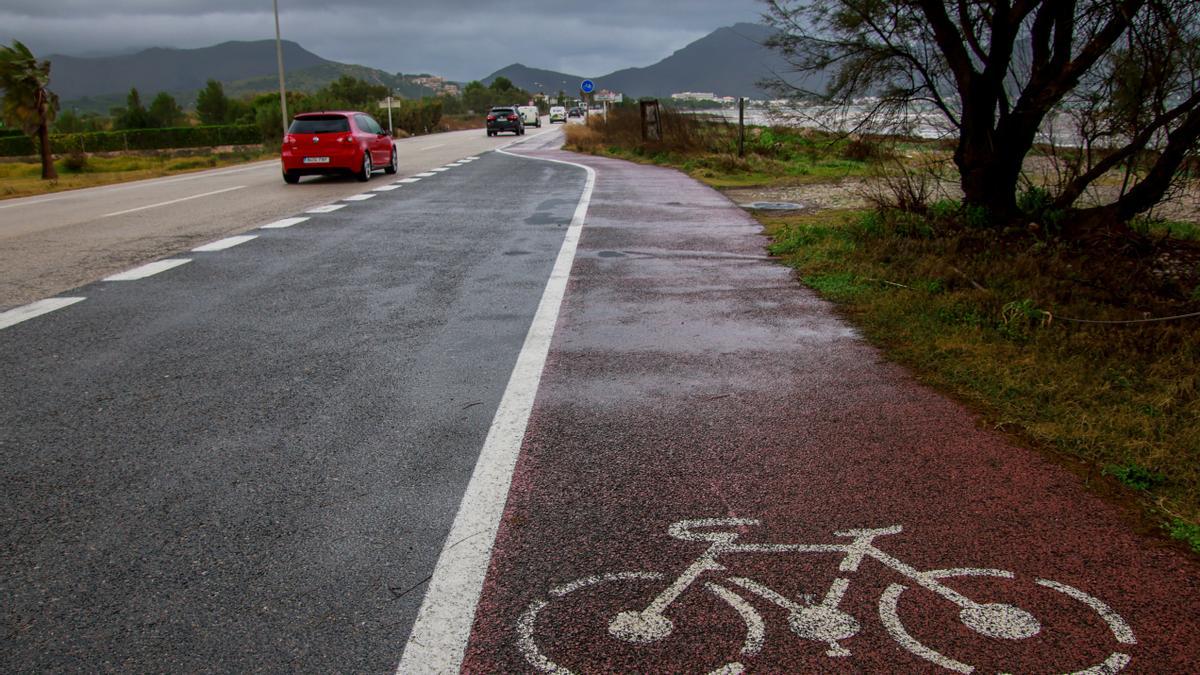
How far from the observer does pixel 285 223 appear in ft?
39.2

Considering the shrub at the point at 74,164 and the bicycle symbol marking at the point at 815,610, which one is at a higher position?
the shrub at the point at 74,164

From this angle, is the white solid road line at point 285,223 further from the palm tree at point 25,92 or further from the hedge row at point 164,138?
the hedge row at point 164,138

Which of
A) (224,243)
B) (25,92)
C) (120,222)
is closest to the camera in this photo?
(224,243)

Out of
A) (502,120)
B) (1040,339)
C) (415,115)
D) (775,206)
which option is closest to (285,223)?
(775,206)

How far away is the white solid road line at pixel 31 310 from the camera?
6.37 meters

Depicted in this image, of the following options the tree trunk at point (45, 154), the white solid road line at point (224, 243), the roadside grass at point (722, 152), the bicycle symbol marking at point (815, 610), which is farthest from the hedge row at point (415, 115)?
the bicycle symbol marking at point (815, 610)

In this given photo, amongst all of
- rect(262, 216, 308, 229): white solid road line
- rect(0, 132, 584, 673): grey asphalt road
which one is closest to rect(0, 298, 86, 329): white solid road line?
rect(0, 132, 584, 673): grey asphalt road

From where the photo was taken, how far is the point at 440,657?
2369mm

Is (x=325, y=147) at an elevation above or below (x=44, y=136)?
below

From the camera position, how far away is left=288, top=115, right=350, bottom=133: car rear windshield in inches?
764

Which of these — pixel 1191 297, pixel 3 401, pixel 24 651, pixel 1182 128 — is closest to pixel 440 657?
pixel 24 651

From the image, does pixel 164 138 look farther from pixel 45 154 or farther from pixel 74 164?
pixel 45 154

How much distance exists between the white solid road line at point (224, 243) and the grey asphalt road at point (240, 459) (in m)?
1.64

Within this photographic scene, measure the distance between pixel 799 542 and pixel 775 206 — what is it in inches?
461
